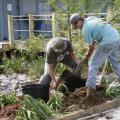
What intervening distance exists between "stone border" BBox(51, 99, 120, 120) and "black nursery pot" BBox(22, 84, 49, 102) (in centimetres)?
89

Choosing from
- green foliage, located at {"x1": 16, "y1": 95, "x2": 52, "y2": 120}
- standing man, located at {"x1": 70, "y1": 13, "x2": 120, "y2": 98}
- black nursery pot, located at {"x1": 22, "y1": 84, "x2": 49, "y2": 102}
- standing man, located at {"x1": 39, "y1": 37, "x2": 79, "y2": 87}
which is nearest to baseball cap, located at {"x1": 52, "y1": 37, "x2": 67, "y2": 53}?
standing man, located at {"x1": 39, "y1": 37, "x2": 79, "y2": 87}

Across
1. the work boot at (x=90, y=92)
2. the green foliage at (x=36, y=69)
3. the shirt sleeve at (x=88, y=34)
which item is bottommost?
the green foliage at (x=36, y=69)

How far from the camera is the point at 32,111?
322 inches

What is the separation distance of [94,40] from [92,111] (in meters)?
1.43

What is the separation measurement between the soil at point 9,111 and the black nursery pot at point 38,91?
447mm

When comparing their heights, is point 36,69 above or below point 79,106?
below

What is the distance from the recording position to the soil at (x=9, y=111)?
861 cm

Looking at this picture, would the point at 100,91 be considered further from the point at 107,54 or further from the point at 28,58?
the point at 28,58

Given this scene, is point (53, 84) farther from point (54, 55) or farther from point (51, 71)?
point (54, 55)

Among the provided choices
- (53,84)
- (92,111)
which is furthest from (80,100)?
(53,84)

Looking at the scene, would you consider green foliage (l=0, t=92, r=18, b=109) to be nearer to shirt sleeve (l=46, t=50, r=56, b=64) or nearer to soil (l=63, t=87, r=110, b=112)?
soil (l=63, t=87, r=110, b=112)

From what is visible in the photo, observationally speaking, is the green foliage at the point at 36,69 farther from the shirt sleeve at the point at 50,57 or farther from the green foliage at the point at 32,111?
the green foliage at the point at 32,111

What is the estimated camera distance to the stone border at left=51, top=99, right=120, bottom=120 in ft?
27.6

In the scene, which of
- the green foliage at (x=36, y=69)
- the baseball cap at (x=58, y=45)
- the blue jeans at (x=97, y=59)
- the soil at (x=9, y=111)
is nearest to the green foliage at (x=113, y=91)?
the blue jeans at (x=97, y=59)
